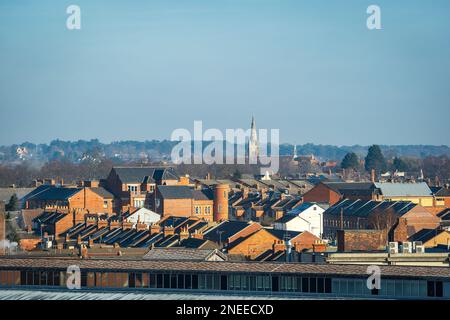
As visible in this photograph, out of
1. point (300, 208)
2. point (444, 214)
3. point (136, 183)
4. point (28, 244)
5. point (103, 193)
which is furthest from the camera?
point (136, 183)

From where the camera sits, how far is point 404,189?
80750 mm

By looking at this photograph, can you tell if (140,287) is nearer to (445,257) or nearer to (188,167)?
(445,257)

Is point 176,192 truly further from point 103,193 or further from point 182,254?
point 182,254

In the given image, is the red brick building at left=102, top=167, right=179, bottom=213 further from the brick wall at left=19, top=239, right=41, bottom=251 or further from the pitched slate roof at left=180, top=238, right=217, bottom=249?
the pitched slate roof at left=180, top=238, right=217, bottom=249

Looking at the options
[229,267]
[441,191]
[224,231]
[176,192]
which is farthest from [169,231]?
[441,191]

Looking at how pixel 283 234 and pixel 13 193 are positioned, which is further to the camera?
pixel 13 193

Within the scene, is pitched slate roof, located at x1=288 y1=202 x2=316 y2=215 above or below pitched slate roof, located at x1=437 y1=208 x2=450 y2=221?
above

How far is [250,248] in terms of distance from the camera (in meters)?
49.0

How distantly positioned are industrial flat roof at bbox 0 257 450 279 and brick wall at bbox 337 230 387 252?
10.9m

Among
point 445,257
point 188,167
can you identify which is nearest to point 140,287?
point 445,257

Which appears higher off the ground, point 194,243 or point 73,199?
point 73,199

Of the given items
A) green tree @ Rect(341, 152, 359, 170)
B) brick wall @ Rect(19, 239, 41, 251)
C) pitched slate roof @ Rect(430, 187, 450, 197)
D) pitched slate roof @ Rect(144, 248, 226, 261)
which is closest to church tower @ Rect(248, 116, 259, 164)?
green tree @ Rect(341, 152, 359, 170)

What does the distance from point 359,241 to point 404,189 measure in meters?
35.2

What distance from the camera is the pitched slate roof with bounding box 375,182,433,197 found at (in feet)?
262
